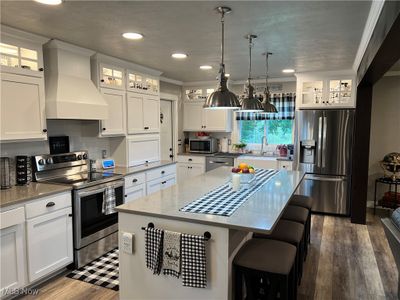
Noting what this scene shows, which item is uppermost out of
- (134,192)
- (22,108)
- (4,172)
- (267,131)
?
(22,108)

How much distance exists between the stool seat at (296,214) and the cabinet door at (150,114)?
247 cm

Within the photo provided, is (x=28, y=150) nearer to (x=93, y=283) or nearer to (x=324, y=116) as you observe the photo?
(x=93, y=283)

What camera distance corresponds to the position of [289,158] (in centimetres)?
518

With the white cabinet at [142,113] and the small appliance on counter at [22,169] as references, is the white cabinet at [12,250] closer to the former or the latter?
the small appliance on counter at [22,169]

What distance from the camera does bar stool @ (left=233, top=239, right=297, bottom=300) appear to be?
1.90 meters

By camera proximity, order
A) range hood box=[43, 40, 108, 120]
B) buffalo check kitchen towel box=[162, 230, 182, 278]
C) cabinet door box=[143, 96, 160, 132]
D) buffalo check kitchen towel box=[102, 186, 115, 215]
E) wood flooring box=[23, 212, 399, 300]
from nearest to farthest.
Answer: buffalo check kitchen towel box=[162, 230, 182, 278] < wood flooring box=[23, 212, 399, 300] < range hood box=[43, 40, 108, 120] < buffalo check kitchen towel box=[102, 186, 115, 215] < cabinet door box=[143, 96, 160, 132]

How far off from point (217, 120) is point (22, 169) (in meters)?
3.77

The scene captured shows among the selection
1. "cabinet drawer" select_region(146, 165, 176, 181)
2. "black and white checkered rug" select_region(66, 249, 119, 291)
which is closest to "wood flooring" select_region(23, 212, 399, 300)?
"black and white checkered rug" select_region(66, 249, 119, 291)

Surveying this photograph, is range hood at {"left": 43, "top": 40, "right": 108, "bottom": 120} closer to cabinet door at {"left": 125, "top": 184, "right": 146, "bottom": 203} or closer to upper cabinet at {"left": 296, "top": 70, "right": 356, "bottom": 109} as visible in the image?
cabinet door at {"left": 125, "top": 184, "right": 146, "bottom": 203}

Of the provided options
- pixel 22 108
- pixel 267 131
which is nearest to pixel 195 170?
pixel 267 131

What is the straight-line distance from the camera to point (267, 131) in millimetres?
5945

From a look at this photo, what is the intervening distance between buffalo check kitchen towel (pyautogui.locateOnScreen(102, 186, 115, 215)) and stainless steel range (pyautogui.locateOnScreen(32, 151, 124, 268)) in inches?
1.4

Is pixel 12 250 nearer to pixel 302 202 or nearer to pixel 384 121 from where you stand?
pixel 302 202

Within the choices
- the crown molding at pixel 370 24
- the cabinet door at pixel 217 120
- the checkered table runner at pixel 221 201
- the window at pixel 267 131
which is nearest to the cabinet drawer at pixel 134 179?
the checkered table runner at pixel 221 201
